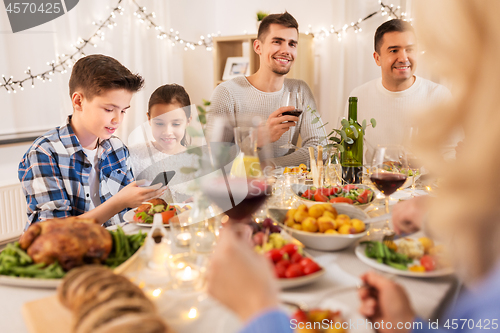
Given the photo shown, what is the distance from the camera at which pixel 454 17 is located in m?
0.42

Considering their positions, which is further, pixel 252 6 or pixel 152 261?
pixel 252 6

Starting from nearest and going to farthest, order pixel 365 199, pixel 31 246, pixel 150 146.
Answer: pixel 31 246 → pixel 365 199 → pixel 150 146

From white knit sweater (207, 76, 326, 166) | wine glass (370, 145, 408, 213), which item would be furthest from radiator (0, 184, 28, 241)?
wine glass (370, 145, 408, 213)

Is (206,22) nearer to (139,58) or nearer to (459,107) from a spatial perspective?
(139,58)

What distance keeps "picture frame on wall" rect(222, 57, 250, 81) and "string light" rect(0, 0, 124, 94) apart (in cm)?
114

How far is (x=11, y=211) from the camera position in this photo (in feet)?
8.19

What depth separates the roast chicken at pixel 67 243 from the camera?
669 mm

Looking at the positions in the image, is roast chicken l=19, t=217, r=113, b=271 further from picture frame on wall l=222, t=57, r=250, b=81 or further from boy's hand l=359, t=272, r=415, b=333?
picture frame on wall l=222, t=57, r=250, b=81

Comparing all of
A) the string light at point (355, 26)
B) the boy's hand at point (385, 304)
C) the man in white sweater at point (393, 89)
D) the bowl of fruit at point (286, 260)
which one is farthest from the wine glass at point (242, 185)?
the string light at point (355, 26)

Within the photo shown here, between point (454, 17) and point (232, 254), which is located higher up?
point (454, 17)

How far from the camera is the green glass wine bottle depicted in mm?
1550

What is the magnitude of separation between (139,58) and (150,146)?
2.12 metres

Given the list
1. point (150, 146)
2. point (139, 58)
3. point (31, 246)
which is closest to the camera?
point (31, 246)

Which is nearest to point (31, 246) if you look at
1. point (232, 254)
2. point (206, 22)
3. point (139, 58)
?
point (232, 254)
